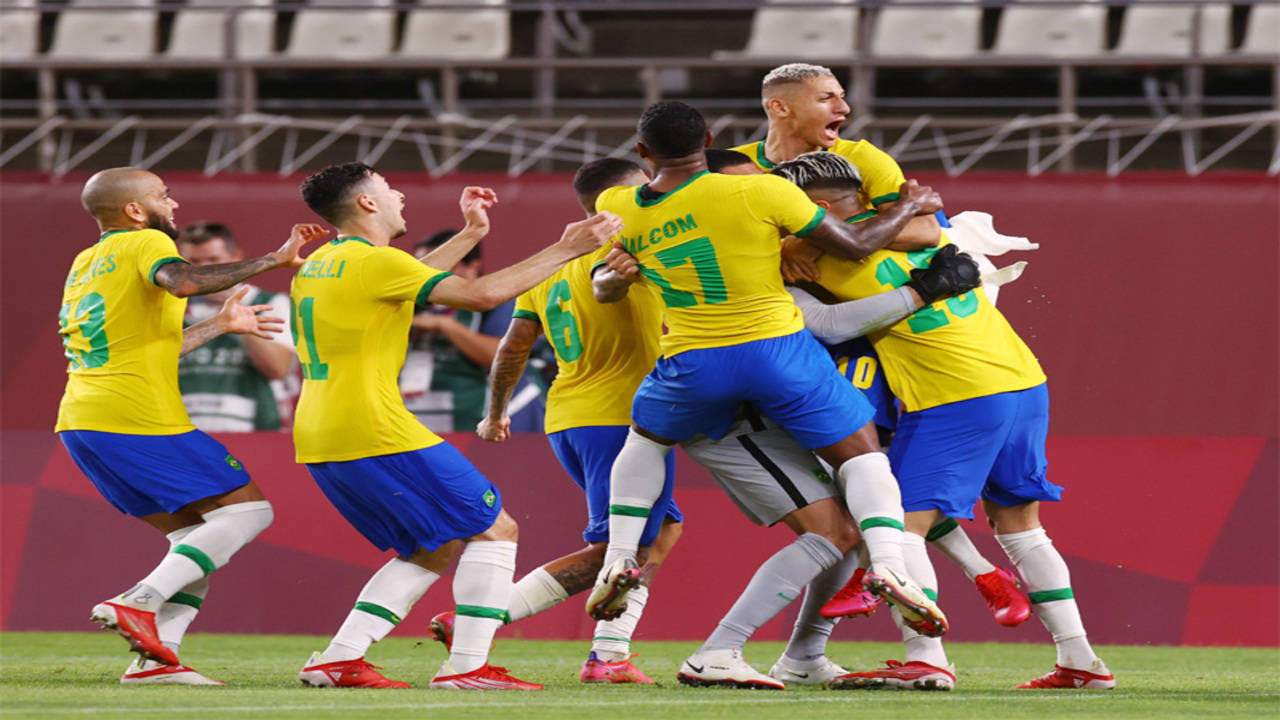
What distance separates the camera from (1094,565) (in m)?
8.21

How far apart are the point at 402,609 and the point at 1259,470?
15.6ft

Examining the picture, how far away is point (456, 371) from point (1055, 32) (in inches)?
215

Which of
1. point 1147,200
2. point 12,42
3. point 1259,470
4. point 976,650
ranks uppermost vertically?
point 12,42

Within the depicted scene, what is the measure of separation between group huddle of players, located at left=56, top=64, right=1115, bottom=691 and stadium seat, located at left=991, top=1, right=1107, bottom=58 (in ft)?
22.3

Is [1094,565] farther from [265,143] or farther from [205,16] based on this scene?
[205,16]

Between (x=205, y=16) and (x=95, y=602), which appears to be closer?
(x=95, y=602)

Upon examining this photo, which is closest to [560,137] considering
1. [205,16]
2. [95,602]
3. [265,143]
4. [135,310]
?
[265,143]

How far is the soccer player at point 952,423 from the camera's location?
557 centimetres

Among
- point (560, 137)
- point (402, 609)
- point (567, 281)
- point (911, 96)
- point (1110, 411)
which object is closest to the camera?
point (402, 609)

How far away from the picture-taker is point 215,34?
43.2 ft

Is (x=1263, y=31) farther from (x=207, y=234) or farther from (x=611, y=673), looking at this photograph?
(x=611, y=673)

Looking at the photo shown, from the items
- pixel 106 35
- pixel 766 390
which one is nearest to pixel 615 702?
pixel 766 390

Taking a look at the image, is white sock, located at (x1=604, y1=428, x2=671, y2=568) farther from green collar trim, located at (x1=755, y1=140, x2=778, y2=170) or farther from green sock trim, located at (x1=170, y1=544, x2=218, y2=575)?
green sock trim, located at (x1=170, y1=544, x2=218, y2=575)

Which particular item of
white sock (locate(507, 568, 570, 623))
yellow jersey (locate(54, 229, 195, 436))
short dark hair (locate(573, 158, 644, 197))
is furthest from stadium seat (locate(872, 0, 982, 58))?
yellow jersey (locate(54, 229, 195, 436))
